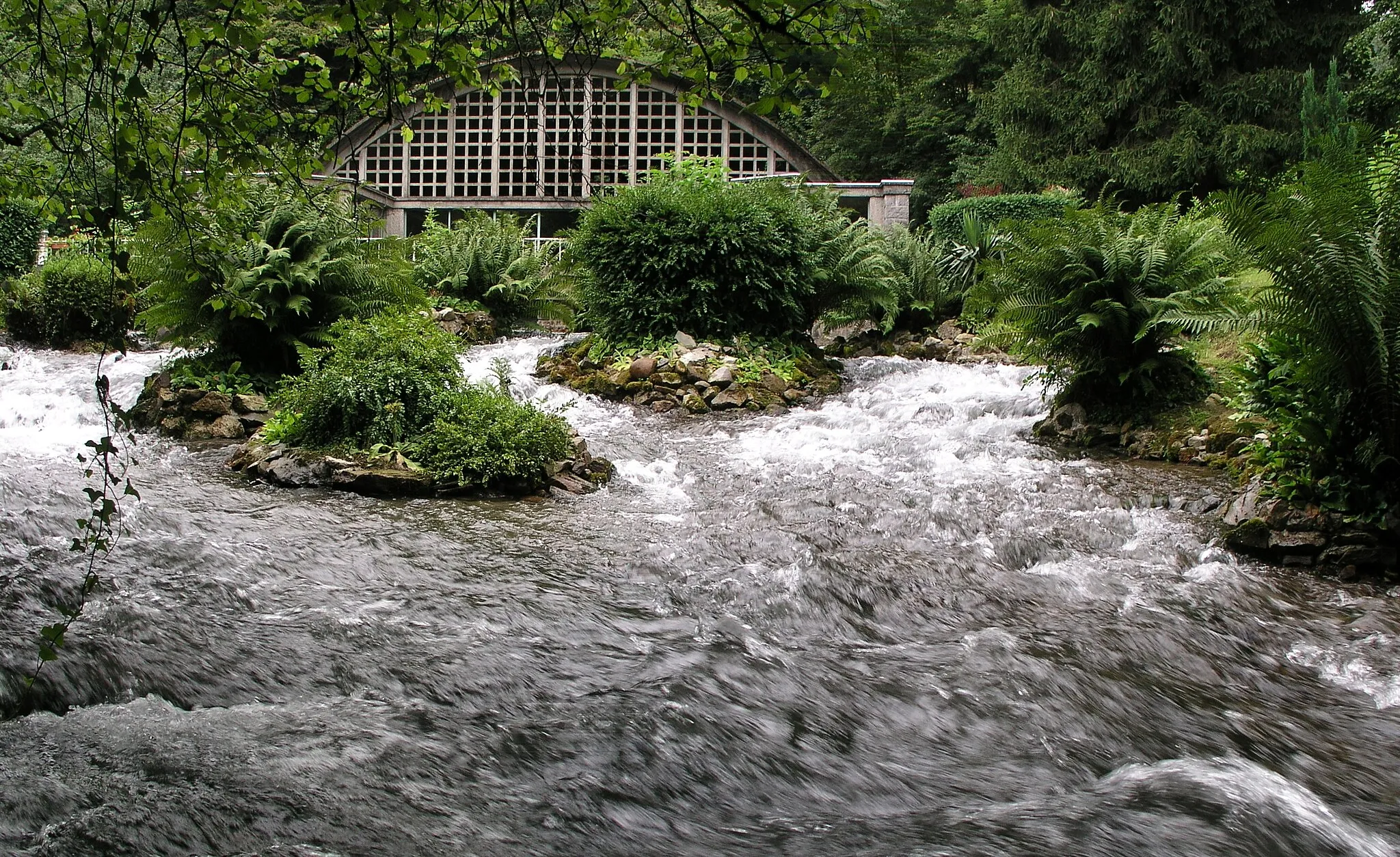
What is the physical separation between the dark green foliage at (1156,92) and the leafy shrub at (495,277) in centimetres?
1405

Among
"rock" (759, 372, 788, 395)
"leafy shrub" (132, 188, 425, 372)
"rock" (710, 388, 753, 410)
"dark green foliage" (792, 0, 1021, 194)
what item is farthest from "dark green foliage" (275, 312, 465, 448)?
"dark green foliage" (792, 0, 1021, 194)

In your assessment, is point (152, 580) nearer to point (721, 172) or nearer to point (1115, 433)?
point (1115, 433)

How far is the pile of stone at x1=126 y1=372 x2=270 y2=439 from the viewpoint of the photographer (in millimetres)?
9289

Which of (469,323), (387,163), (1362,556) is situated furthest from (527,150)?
(1362,556)

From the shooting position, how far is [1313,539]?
5656 mm

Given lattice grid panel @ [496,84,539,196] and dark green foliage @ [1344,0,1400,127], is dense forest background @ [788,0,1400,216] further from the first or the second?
lattice grid panel @ [496,84,539,196]

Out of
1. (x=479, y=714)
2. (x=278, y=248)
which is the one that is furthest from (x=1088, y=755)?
(x=278, y=248)

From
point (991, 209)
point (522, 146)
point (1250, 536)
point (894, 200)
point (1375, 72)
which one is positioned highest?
point (1375, 72)

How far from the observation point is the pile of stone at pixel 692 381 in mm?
11406

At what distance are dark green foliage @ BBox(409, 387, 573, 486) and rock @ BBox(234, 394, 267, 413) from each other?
112 inches

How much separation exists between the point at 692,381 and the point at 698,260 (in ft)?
5.71

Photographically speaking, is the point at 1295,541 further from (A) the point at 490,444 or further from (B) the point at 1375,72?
(B) the point at 1375,72

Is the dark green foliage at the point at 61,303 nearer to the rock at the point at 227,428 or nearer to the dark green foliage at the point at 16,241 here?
the dark green foliage at the point at 16,241

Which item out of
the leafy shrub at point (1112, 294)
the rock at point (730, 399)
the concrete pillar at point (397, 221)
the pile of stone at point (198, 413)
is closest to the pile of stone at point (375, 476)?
the pile of stone at point (198, 413)
